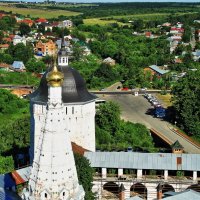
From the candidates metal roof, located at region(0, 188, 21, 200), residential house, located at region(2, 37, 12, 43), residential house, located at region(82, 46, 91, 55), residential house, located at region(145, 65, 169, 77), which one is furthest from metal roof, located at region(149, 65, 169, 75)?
metal roof, located at region(0, 188, 21, 200)

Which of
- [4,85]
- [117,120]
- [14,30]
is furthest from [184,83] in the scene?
[14,30]

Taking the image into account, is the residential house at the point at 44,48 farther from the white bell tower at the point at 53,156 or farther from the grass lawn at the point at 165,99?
the white bell tower at the point at 53,156

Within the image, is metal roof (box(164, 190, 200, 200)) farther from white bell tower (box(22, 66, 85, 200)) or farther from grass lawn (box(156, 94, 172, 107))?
grass lawn (box(156, 94, 172, 107))

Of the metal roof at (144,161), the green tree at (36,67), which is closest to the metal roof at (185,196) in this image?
the metal roof at (144,161)

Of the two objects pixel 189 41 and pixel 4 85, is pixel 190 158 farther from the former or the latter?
pixel 189 41

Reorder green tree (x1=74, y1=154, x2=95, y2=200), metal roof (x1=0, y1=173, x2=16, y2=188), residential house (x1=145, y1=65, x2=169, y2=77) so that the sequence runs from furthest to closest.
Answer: residential house (x1=145, y1=65, x2=169, y2=77)
metal roof (x1=0, y1=173, x2=16, y2=188)
green tree (x1=74, y1=154, x2=95, y2=200)
